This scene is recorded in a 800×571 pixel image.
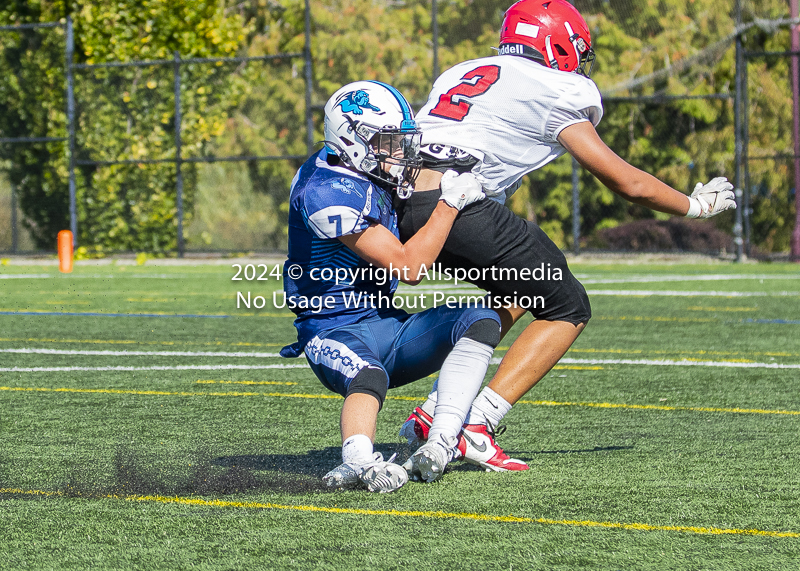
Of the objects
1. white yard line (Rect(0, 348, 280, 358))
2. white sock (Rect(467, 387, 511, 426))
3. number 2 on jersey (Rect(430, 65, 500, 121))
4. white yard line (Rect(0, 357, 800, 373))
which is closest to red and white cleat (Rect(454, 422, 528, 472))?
white sock (Rect(467, 387, 511, 426))

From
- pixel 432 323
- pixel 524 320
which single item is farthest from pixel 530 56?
pixel 524 320

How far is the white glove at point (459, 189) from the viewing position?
355cm

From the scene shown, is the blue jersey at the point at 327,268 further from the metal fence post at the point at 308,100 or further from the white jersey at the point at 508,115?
Result: the metal fence post at the point at 308,100

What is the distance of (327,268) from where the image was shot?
370 cm

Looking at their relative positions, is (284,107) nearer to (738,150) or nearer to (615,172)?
(738,150)

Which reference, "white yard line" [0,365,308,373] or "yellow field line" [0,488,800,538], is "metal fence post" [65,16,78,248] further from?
"yellow field line" [0,488,800,538]

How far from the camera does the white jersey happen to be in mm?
3904

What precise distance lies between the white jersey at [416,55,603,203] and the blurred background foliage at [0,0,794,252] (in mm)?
13099

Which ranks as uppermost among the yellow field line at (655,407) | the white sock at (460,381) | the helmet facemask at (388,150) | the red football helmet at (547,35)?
the red football helmet at (547,35)

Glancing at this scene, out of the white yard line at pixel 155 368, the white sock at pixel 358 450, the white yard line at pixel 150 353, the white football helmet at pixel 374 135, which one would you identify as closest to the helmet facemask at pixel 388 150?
the white football helmet at pixel 374 135

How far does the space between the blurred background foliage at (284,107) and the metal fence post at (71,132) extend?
0.48 feet

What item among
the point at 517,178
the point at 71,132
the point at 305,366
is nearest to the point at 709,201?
the point at 517,178

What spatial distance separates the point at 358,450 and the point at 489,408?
627mm

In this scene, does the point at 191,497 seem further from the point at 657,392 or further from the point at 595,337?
the point at 595,337
